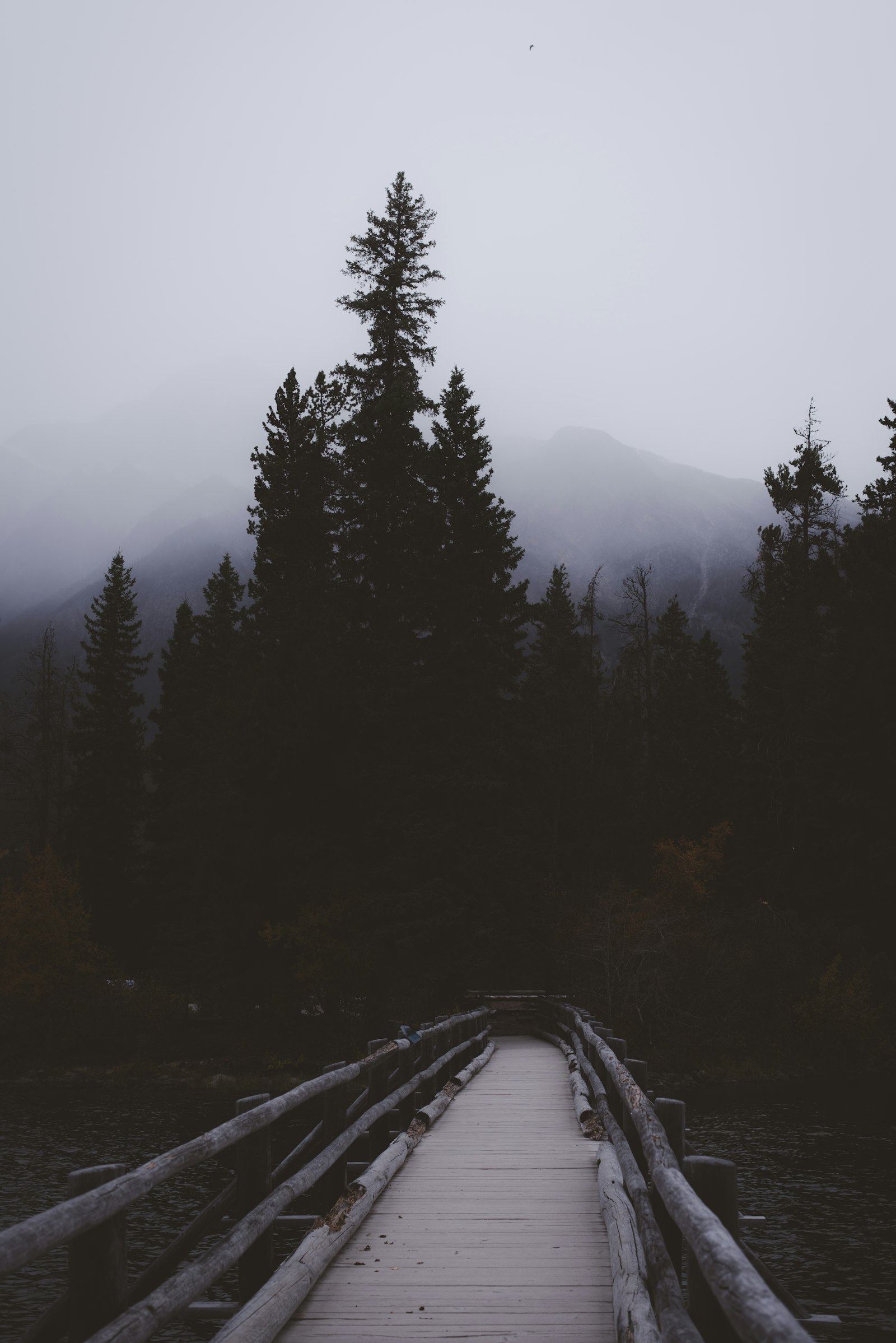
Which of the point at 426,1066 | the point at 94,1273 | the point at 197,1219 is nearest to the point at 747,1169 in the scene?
the point at 426,1066

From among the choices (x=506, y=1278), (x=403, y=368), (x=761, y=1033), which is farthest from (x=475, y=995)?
(x=506, y=1278)

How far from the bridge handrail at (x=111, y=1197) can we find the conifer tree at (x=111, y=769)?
1881 inches

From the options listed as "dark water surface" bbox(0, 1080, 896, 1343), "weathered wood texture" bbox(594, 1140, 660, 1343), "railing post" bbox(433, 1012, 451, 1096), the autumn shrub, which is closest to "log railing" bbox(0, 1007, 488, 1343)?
"weathered wood texture" bbox(594, 1140, 660, 1343)

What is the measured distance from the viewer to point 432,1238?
6.23 m

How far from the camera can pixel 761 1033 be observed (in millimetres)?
38562

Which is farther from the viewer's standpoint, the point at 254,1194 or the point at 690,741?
the point at 690,741

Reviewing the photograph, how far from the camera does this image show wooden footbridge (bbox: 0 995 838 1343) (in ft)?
11.1

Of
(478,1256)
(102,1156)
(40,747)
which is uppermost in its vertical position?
(40,747)

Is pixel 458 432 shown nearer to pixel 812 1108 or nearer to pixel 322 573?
pixel 322 573

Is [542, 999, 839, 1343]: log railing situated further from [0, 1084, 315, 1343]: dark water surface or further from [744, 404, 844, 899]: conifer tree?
[744, 404, 844, 899]: conifer tree

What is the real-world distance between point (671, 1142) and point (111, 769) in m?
50.5

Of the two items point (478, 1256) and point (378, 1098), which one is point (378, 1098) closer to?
point (378, 1098)

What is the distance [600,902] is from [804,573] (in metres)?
17.4

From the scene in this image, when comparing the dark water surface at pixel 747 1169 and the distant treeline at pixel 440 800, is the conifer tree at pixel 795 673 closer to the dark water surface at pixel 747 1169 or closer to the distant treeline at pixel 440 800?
the distant treeline at pixel 440 800
